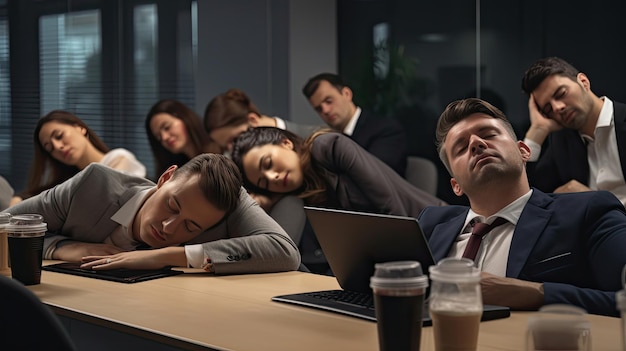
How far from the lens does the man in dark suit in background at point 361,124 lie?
17.5 ft

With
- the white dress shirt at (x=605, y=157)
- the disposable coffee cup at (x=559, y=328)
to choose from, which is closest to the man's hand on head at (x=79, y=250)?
the disposable coffee cup at (x=559, y=328)

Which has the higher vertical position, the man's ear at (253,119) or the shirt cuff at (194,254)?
the man's ear at (253,119)

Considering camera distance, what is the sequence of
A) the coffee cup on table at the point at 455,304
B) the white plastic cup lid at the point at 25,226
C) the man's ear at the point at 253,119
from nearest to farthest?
the coffee cup on table at the point at 455,304, the white plastic cup lid at the point at 25,226, the man's ear at the point at 253,119

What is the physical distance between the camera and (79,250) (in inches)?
109

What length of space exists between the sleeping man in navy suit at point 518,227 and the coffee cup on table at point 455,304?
0.49m

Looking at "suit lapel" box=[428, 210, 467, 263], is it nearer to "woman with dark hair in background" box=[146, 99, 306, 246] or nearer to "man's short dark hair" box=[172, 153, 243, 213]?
"man's short dark hair" box=[172, 153, 243, 213]

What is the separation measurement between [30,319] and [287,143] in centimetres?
277

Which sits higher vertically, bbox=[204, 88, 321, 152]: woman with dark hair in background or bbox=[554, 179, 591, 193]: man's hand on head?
bbox=[204, 88, 321, 152]: woman with dark hair in background

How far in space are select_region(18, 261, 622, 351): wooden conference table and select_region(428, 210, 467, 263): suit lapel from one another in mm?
289

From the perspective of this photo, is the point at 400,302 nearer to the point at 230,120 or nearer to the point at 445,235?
the point at 445,235

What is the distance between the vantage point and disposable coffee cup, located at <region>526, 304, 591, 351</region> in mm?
1169

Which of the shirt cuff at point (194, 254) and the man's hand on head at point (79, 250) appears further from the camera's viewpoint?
the man's hand on head at point (79, 250)

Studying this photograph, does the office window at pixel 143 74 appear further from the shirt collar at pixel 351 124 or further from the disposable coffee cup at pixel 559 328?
the disposable coffee cup at pixel 559 328

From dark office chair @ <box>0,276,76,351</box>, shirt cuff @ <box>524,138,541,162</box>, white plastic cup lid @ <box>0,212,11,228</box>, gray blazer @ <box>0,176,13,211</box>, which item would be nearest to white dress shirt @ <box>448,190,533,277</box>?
white plastic cup lid @ <box>0,212,11,228</box>
